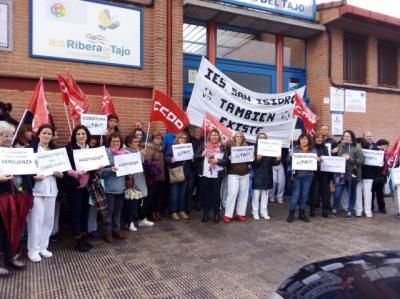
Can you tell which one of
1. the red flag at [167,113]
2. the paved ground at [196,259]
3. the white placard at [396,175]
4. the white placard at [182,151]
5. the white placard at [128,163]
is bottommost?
the paved ground at [196,259]

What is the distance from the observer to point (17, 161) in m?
4.27

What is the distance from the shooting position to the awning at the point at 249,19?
8.00 meters

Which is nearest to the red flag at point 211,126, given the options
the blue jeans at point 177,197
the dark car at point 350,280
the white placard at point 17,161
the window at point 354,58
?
the blue jeans at point 177,197

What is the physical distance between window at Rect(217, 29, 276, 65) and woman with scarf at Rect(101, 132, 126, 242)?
4222 millimetres

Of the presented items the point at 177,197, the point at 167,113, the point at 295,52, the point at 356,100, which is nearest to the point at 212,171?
the point at 177,197

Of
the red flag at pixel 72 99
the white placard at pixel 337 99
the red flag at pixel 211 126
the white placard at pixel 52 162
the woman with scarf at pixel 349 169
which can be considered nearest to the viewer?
the white placard at pixel 52 162

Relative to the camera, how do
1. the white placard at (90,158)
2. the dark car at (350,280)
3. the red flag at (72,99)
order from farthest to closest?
the red flag at (72,99)
the white placard at (90,158)
the dark car at (350,280)

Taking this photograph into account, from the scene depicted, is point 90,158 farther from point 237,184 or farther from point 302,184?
point 302,184

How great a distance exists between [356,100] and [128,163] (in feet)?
23.3

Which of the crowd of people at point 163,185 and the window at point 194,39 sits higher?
the window at point 194,39

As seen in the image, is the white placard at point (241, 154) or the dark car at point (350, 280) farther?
the white placard at point (241, 154)

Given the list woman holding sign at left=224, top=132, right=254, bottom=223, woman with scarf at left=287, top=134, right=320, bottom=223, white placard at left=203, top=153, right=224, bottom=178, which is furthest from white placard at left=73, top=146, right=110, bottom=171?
woman with scarf at left=287, top=134, right=320, bottom=223

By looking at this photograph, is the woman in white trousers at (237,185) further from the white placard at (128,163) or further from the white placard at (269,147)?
the white placard at (128,163)

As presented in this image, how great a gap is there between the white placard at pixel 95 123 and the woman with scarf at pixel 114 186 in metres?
0.43
